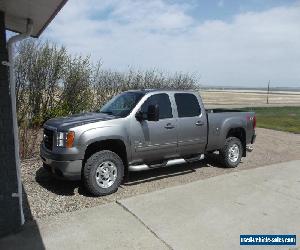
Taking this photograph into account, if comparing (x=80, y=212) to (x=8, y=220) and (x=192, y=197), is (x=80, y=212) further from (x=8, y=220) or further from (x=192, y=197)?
(x=192, y=197)

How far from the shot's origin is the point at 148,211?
561cm

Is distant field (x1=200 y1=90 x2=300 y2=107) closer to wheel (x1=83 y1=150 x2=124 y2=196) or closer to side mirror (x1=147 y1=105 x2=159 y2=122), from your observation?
side mirror (x1=147 y1=105 x2=159 y2=122)

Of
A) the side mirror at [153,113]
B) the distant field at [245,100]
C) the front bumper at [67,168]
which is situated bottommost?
the distant field at [245,100]

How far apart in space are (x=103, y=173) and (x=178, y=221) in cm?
179

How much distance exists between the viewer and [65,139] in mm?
6094

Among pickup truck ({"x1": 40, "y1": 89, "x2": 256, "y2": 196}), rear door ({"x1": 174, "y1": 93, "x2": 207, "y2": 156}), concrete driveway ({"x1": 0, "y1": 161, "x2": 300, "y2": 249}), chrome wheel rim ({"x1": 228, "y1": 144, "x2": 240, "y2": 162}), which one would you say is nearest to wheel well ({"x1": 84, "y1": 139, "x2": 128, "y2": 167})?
pickup truck ({"x1": 40, "y1": 89, "x2": 256, "y2": 196})

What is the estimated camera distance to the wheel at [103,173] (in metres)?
6.20

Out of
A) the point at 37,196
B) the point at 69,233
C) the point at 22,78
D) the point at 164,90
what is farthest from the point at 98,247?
the point at 22,78

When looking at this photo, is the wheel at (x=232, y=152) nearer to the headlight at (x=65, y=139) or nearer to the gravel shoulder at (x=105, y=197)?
the gravel shoulder at (x=105, y=197)

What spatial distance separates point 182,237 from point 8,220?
2.36 meters

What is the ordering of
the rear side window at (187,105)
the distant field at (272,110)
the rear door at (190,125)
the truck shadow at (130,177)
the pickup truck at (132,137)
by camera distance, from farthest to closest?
the distant field at (272,110) < the rear side window at (187,105) < the rear door at (190,125) < the truck shadow at (130,177) < the pickup truck at (132,137)

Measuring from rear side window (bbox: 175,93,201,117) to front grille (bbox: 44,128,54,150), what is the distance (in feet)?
9.00

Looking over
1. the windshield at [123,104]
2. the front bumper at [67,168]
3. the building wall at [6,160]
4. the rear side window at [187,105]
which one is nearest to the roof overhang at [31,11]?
the building wall at [6,160]

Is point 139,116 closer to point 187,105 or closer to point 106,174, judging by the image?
point 106,174
